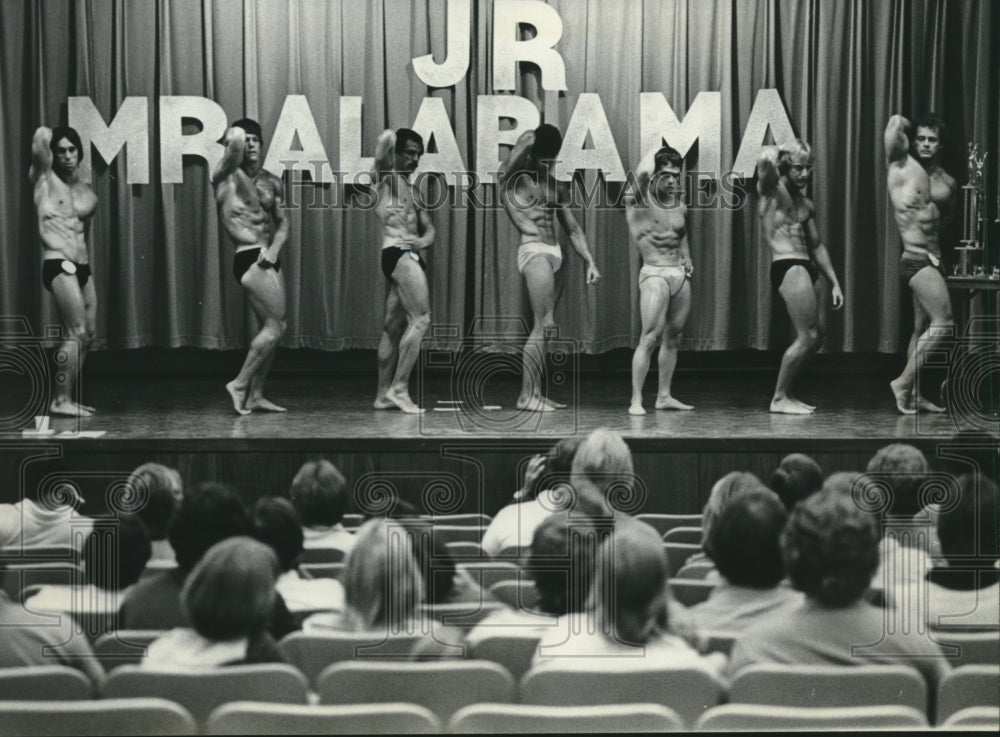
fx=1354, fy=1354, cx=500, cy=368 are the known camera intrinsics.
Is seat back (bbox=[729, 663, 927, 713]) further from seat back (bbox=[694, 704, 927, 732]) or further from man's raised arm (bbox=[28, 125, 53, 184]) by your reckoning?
man's raised arm (bbox=[28, 125, 53, 184])

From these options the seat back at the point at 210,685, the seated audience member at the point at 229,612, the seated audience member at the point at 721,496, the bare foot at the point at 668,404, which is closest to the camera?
the seat back at the point at 210,685

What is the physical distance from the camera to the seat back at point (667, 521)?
5590 millimetres

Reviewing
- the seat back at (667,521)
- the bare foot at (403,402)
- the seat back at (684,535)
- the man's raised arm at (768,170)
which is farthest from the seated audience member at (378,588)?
the man's raised arm at (768,170)

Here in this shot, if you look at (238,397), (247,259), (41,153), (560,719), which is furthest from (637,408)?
(560,719)

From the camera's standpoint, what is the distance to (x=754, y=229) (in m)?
9.40

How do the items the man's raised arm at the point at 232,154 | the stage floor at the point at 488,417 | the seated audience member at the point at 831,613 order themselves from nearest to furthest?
the seated audience member at the point at 831,613
the stage floor at the point at 488,417
the man's raised arm at the point at 232,154

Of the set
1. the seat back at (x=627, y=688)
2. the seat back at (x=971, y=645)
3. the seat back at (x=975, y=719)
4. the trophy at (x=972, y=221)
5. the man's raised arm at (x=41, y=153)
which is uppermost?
the man's raised arm at (x=41, y=153)

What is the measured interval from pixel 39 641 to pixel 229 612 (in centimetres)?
93

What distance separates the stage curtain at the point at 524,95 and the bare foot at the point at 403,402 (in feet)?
6.34

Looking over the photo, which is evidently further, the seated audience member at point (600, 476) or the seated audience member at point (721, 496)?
the seated audience member at point (600, 476)

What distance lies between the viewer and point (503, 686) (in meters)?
3.72

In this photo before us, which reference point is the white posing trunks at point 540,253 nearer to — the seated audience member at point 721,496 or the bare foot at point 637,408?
the bare foot at point 637,408

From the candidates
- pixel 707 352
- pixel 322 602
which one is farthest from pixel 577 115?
pixel 322 602

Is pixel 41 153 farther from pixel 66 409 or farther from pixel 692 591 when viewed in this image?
pixel 692 591
